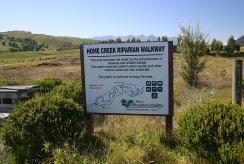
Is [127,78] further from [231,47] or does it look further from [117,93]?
[231,47]

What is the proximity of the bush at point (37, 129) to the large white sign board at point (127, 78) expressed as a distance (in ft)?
4.14

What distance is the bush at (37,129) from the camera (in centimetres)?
600

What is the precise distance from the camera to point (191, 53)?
2011cm

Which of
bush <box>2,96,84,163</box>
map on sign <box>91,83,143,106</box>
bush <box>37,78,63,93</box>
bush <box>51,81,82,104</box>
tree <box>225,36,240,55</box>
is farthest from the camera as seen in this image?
tree <box>225,36,240,55</box>

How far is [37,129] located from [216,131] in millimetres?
3126

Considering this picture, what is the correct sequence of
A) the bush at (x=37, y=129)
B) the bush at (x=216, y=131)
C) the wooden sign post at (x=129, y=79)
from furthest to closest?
1. the wooden sign post at (x=129, y=79)
2. the bush at (x=37, y=129)
3. the bush at (x=216, y=131)

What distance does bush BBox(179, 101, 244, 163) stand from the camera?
4758 mm

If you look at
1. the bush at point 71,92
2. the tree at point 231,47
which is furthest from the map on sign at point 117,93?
the tree at point 231,47

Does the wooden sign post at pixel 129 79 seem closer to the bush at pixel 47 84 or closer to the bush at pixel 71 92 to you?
the bush at pixel 71 92

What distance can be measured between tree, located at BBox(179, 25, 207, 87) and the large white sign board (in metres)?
12.6

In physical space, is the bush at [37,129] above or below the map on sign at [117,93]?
below

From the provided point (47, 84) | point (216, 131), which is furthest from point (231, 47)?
point (216, 131)

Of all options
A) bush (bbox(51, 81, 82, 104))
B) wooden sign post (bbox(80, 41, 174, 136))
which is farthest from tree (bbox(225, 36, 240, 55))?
wooden sign post (bbox(80, 41, 174, 136))

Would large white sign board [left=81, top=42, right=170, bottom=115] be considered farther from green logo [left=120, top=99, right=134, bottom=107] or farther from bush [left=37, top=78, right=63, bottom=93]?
bush [left=37, top=78, right=63, bottom=93]
